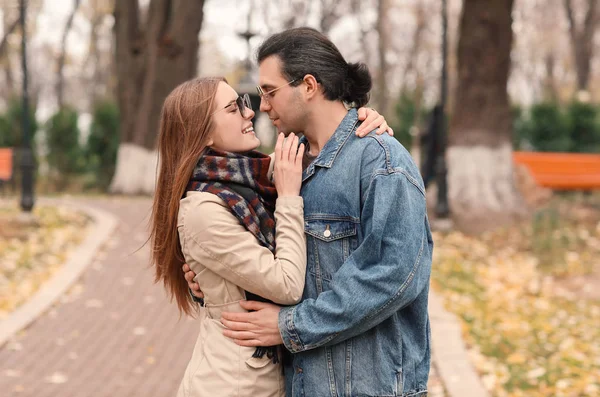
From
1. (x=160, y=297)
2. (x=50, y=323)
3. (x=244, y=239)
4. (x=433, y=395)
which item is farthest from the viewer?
(x=160, y=297)

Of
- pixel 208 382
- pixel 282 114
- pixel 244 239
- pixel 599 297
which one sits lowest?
pixel 599 297

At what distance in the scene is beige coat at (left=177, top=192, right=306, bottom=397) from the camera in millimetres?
2619

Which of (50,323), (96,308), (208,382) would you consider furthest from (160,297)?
(208,382)

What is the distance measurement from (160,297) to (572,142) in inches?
615

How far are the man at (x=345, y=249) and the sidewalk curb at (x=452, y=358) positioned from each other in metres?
3.17

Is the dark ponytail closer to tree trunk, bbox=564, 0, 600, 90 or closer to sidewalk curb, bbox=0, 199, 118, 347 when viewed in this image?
sidewalk curb, bbox=0, 199, 118, 347

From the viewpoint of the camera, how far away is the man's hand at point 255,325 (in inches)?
105

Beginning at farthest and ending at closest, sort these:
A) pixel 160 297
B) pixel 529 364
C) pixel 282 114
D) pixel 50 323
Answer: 1. pixel 160 297
2. pixel 50 323
3. pixel 529 364
4. pixel 282 114

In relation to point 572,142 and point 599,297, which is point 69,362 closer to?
point 599,297

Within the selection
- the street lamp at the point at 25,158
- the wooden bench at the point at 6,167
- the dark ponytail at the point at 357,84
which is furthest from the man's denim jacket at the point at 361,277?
the wooden bench at the point at 6,167

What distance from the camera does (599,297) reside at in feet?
32.5

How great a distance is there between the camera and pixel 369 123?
2764 millimetres

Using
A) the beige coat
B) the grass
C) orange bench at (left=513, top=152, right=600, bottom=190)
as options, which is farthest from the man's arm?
orange bench at (left=513, top=152, right=600, bottom=190)

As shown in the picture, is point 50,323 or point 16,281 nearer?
point 50,323
